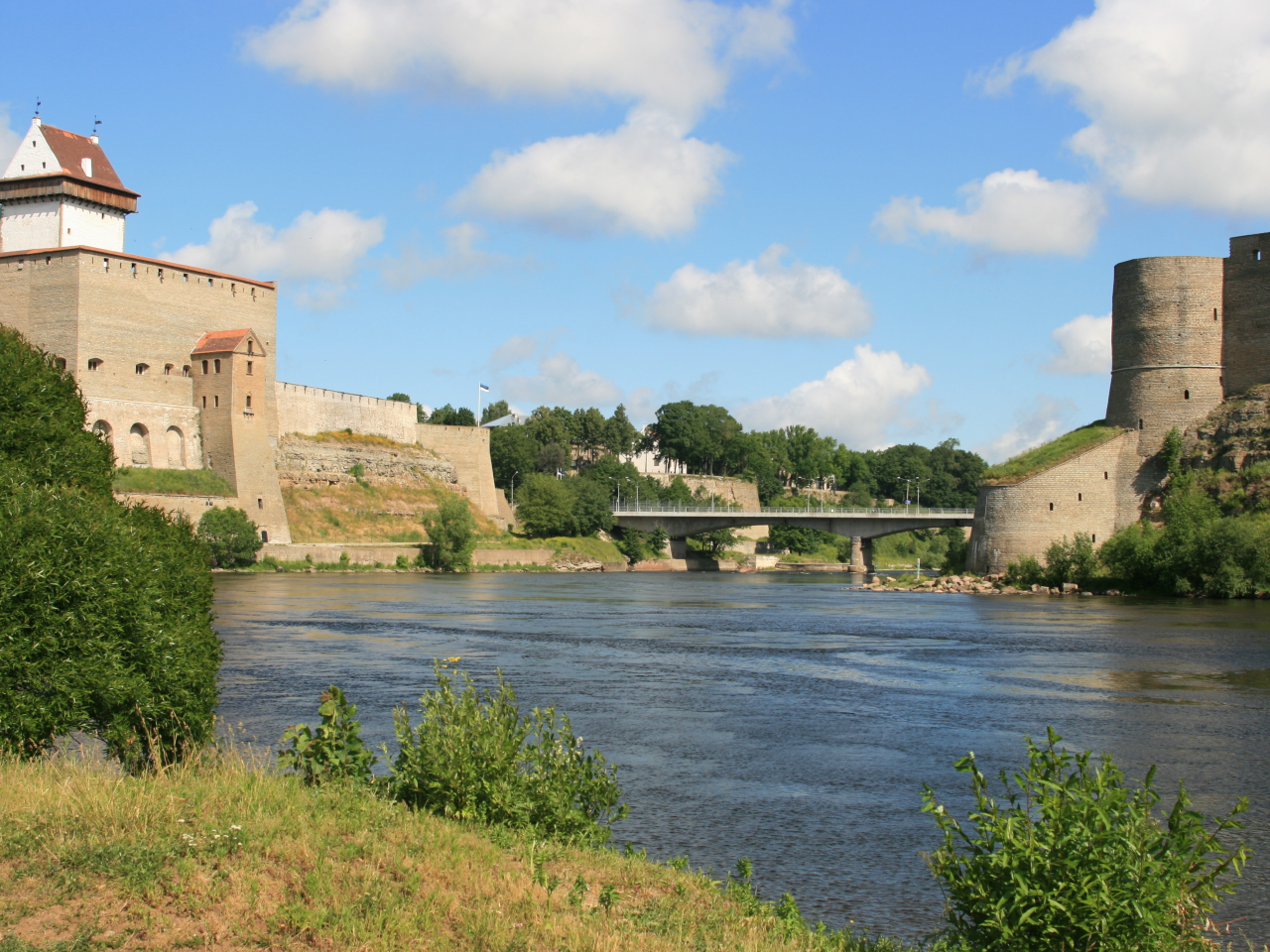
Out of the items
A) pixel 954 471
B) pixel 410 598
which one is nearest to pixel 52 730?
pixel 410 598

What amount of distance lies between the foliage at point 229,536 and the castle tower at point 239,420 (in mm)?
3912

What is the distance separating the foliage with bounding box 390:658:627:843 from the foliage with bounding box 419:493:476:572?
44.2m

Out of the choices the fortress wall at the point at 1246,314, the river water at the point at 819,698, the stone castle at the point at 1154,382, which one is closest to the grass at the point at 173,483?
the river water at the point at 819,698

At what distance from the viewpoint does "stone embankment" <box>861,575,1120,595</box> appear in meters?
39.8

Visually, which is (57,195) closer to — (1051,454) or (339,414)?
(339,414)

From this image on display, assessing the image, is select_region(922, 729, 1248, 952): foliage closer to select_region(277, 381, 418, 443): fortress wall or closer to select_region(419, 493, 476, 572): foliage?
select_region(419, 493, 476, 572): foliage

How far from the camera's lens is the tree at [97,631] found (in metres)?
7.10

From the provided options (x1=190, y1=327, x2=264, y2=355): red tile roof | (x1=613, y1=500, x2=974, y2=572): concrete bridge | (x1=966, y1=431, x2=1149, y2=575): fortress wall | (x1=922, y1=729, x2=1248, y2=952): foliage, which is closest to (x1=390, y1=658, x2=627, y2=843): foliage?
(x1=922, y1=729, x2=1248, y2=952): foliage

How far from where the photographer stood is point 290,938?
4.58 metres

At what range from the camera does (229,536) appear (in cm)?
4341

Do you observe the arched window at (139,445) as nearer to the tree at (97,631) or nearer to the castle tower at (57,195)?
the castle tower at (57,195)

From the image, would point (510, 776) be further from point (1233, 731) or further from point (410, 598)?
point (410, 598)

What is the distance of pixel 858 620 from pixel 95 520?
77.2ft

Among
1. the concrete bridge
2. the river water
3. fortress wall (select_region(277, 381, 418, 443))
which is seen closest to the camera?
the river water
